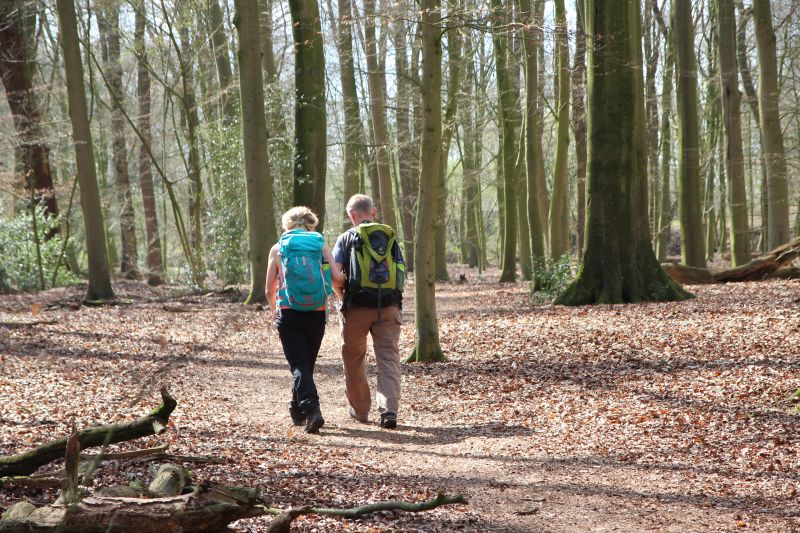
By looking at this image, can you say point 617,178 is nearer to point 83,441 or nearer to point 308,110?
point 308,110

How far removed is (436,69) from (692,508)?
633 cm

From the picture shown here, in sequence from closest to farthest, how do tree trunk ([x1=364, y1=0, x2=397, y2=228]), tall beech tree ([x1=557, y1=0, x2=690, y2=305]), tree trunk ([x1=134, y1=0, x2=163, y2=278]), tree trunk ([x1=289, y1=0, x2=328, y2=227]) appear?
tall beech tree ([x1=557, y1=0, x2=690, y2=305])
tree trunk ([x1=289, y1=0, x2=328, y2=227])
tree trunk ([x1=364, y1=0, x2=397, y2=228])
tree trunk ([x1=134, y1=0, x2=163, y2=278])

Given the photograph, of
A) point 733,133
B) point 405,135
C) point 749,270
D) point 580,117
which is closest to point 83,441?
point 749,270

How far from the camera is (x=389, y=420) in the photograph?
6.72 metres

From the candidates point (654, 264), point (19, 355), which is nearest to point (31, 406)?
point (19, 355)

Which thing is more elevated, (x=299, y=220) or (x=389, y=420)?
(x=299, y=220)

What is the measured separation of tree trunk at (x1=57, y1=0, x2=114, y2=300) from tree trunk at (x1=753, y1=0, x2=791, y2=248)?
14.4 meters

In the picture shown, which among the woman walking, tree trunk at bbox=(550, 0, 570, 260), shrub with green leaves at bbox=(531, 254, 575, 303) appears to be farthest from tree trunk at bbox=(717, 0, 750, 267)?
the woman walking

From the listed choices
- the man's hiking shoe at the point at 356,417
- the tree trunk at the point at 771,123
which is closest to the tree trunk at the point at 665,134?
the tree trunk at the point at 771,123

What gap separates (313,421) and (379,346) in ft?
2.93

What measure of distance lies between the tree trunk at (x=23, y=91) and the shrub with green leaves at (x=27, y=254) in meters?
0.70

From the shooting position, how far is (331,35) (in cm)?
1920

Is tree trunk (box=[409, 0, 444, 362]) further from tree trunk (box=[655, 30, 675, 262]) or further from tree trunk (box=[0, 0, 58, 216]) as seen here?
tree trunk (box=[655, 30, 675, 262])

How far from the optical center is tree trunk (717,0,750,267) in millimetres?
17156
